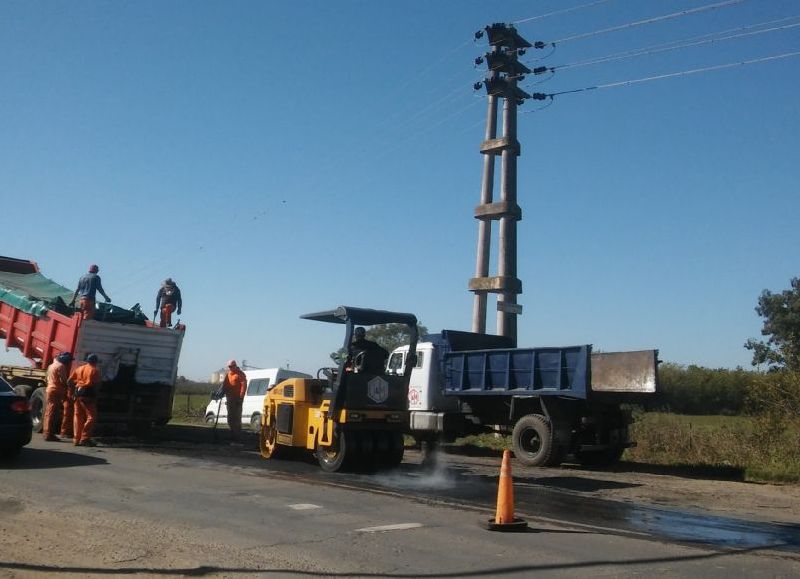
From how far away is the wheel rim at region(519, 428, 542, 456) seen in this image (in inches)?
605

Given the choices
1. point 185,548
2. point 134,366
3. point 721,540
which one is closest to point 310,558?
point 185,548

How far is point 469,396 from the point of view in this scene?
1686cm

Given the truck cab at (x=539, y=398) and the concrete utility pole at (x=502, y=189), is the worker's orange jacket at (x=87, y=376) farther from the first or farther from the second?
the concrete utility pole at (x=502, y=189)

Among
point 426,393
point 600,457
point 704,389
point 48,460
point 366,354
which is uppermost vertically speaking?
point 704,389

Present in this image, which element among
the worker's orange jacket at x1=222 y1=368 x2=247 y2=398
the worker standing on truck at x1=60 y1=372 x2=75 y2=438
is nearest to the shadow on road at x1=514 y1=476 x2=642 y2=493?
the worker's orange jacket at x1=222 y1=368 x2=247 y2=398

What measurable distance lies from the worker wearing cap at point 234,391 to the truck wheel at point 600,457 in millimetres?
6996

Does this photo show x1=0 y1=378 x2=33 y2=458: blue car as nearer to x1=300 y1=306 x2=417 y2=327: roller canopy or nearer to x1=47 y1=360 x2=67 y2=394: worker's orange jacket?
x1=47 y1=360 x2=67 y2=394: worker's orange jacket

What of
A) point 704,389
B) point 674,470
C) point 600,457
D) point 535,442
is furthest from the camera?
point 704,389

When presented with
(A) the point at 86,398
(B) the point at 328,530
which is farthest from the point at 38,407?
(B) the point at 328,530

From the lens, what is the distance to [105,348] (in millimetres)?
14906

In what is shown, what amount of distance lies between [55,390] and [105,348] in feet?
4.04

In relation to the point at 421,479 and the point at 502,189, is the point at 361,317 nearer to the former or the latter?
the point at 421,479

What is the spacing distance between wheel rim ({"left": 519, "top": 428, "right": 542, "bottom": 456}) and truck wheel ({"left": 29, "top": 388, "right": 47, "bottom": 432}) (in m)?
9.54

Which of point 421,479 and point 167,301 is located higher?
point 167,301
